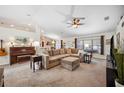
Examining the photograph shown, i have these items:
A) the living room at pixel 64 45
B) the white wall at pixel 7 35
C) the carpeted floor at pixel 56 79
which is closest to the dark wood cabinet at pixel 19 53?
the living room at pixel 64 45

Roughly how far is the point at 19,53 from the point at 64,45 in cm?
281

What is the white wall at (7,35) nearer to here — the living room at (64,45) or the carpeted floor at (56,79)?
the living room at (64,45)

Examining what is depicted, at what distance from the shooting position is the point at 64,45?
5.54 metres

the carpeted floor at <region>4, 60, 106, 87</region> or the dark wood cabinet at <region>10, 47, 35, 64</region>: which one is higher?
the dark wood cabinet at <region>10, 47, 35, 64</region>

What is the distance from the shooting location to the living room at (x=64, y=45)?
214 cm

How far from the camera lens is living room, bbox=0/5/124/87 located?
7.02 feet

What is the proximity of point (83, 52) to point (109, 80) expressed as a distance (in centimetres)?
279

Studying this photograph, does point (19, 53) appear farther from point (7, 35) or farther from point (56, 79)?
point (56, 79)

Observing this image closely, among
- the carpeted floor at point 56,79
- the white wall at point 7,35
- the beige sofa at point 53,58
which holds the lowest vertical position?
the carpeted floor at point 56,79

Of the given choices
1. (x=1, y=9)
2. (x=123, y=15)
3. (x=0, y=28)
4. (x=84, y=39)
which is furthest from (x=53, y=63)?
(x=123, y=15)

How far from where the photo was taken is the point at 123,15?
2.03 meters

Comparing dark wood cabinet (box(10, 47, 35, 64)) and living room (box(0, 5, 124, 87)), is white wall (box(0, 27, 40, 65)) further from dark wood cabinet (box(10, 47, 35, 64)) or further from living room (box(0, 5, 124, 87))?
dark wood cabinet (box(10, 47, 35, 64))

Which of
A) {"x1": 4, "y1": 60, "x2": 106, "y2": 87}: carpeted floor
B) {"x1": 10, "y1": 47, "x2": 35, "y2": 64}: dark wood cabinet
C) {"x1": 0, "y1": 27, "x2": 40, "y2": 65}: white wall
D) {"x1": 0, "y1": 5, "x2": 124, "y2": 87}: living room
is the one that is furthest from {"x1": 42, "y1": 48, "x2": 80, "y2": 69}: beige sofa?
{"x1": 10, "y1": 47, "x2": 35, "y2": 64}: dark wood cabinet

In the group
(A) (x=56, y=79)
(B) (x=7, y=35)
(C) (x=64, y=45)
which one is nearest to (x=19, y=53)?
(B) (x=7, y=35)
